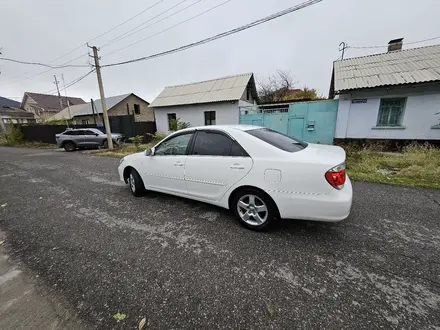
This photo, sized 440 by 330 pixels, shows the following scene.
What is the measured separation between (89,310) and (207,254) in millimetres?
1221

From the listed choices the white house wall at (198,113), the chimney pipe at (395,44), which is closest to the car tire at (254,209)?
the white house wall at (198,113)

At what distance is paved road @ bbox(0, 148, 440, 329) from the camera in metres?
1.60

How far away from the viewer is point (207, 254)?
92.4 inches

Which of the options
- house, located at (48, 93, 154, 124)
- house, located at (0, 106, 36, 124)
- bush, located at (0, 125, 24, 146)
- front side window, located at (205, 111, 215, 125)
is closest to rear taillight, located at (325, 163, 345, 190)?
front side window, located at (205, 111, 215, 125)

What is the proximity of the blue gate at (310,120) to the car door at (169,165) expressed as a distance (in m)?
7.12

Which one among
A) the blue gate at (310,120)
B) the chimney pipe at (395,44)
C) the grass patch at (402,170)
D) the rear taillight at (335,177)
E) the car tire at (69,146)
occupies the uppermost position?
the chimney pipe at (395,44)

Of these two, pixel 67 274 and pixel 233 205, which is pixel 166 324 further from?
pixel 233 205

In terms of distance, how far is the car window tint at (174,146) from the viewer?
3.39 meters

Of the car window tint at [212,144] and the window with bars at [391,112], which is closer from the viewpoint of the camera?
the car window tint at [212,144]

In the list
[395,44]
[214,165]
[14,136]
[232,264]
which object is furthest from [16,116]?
[395,44]

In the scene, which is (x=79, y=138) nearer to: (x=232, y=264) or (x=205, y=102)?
(x=205, y=102)

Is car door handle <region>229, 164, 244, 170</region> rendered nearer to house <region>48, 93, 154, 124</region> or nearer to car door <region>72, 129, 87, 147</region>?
car door <region>72, 129, 87, 147</region>

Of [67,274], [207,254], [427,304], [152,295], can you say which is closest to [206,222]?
[207,254]

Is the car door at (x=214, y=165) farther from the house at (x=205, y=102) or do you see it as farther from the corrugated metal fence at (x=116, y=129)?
the corrugated metal fence at (x=116, y=129)
